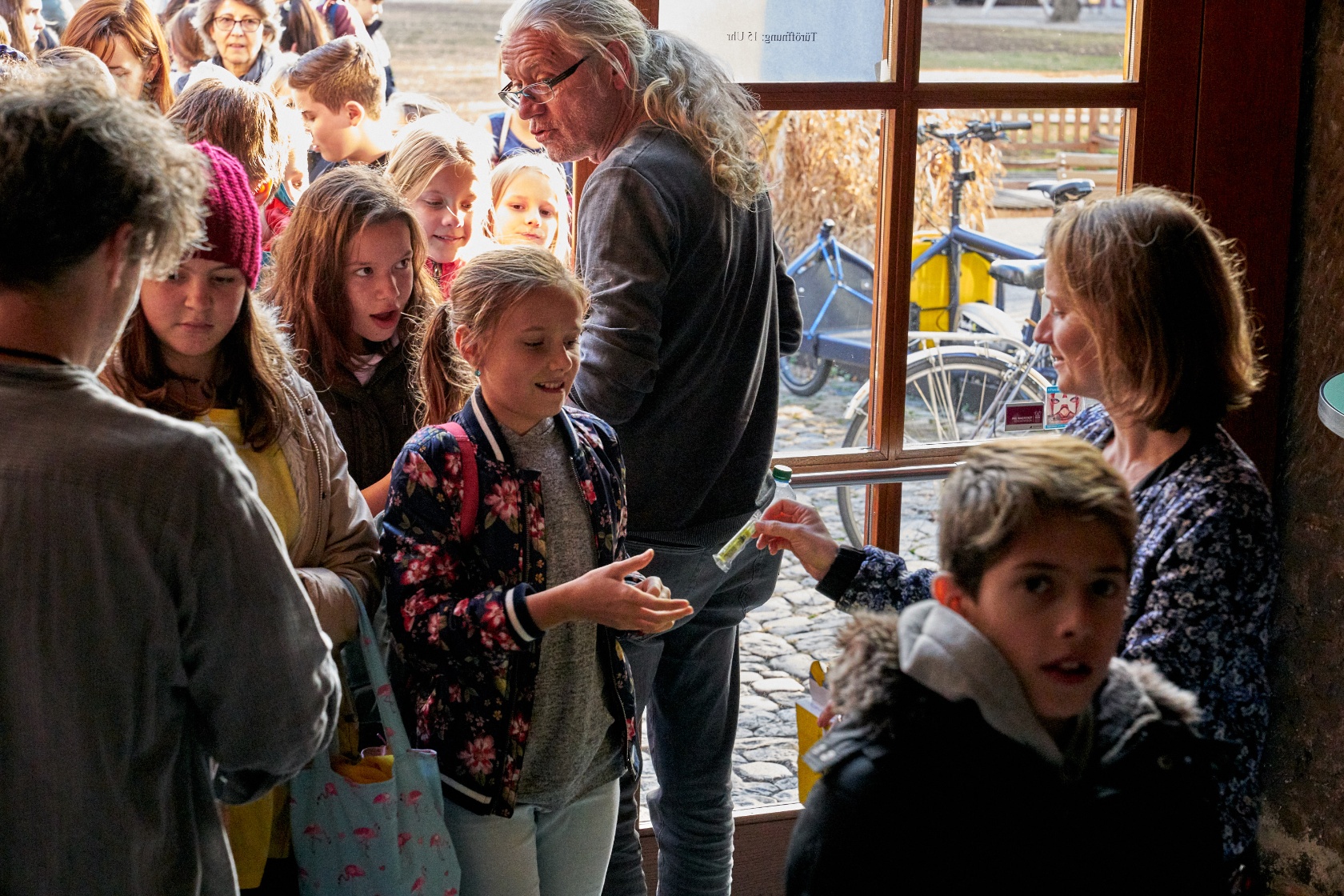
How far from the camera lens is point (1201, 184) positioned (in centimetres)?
271

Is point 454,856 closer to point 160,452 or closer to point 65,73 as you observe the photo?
point 160,452

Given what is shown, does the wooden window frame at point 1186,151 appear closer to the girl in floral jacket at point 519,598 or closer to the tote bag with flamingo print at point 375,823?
the girl in floral jacket at point 519,598

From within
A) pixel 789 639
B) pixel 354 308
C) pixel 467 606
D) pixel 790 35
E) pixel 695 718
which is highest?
pixel 790 35

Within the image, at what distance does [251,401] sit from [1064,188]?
1.83 metres

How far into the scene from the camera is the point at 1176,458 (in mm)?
1606

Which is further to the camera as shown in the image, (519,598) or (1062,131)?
(1062,131)

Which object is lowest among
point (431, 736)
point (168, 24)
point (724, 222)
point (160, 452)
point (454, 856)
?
point (454, 856)

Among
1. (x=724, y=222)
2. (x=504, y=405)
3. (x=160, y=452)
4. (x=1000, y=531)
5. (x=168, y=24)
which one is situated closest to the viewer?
(x=160, y=452)

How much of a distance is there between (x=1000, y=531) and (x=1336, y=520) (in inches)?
68.5

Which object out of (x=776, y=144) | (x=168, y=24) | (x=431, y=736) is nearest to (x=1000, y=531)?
(x=431, y=736)

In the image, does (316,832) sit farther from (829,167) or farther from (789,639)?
(789,639)

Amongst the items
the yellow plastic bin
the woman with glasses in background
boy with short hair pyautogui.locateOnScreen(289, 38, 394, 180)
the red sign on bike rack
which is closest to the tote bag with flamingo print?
the yellow plastic bin

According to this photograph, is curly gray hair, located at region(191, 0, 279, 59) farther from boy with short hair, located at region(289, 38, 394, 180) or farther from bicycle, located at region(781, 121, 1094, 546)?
A: bicycle, located at region(781, 121, 1094, 546)

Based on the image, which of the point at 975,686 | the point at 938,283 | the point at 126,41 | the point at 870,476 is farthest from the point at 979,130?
the point at 126,41
